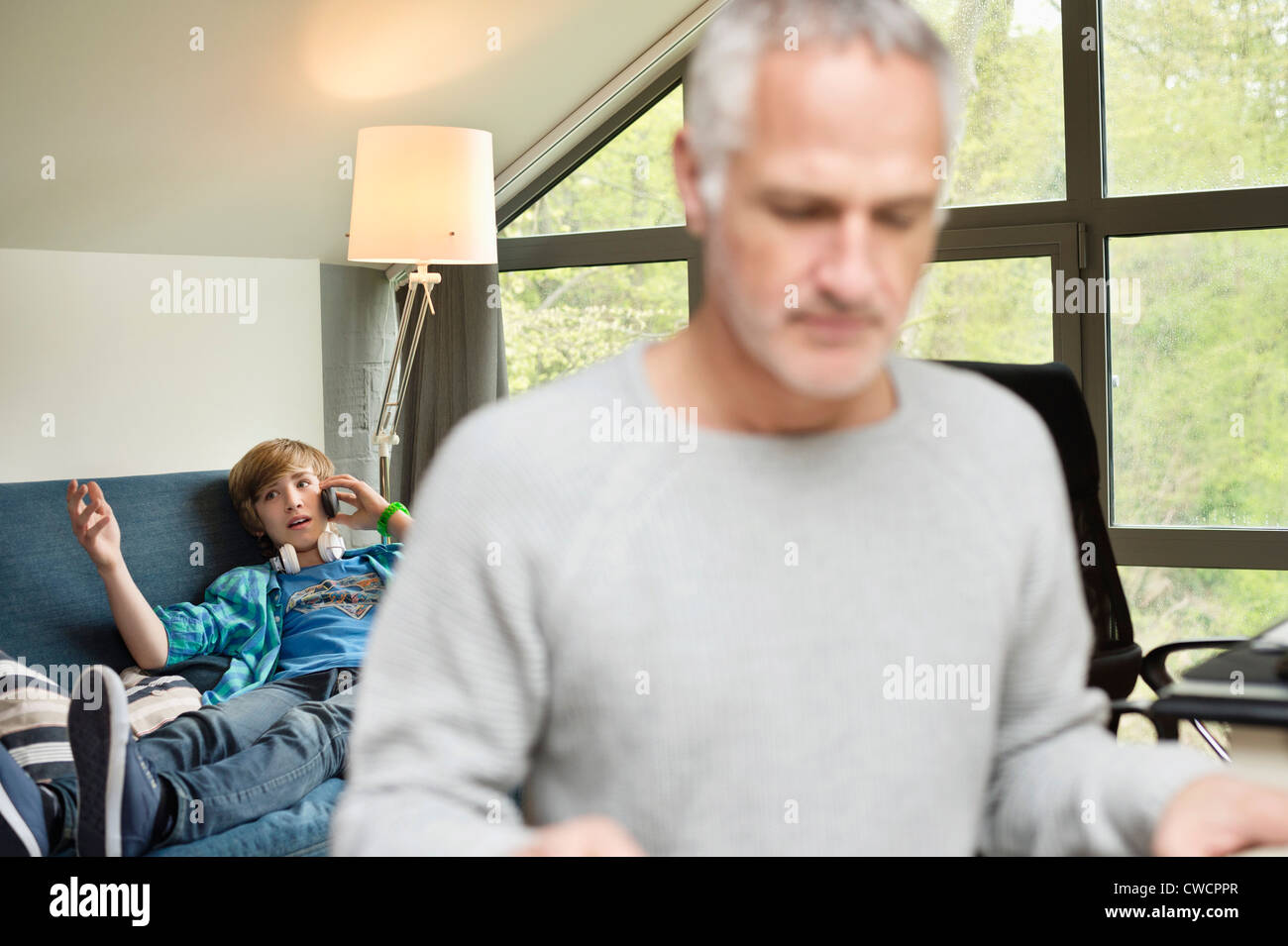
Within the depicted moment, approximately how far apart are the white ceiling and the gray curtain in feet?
1.20

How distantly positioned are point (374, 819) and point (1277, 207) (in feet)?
10.4

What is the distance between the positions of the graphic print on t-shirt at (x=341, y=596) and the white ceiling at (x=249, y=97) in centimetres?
103

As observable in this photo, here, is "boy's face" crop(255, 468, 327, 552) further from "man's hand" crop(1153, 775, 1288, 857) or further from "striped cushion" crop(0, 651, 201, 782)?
"man's hand" crop(1153, 775, 1288, 857)

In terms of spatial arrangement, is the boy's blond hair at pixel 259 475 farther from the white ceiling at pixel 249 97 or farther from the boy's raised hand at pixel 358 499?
the white ceiling at pixel 249 97

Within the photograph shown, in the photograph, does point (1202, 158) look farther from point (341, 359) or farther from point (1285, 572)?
point (341, 359)

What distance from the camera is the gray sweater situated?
2.03ft

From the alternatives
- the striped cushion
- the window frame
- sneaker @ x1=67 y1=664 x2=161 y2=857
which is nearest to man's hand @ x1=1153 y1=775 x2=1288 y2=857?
sneaker @ x1=67 y1=664 x2=161 y2=857

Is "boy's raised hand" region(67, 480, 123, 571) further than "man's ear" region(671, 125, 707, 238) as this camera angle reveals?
Yes

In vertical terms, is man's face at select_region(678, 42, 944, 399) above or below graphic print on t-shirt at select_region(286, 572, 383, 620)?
above

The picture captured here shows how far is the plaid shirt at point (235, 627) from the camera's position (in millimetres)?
2209

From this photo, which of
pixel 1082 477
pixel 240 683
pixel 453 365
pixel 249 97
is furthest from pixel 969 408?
pixel 453 365

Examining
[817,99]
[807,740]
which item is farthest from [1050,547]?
[817,99]
